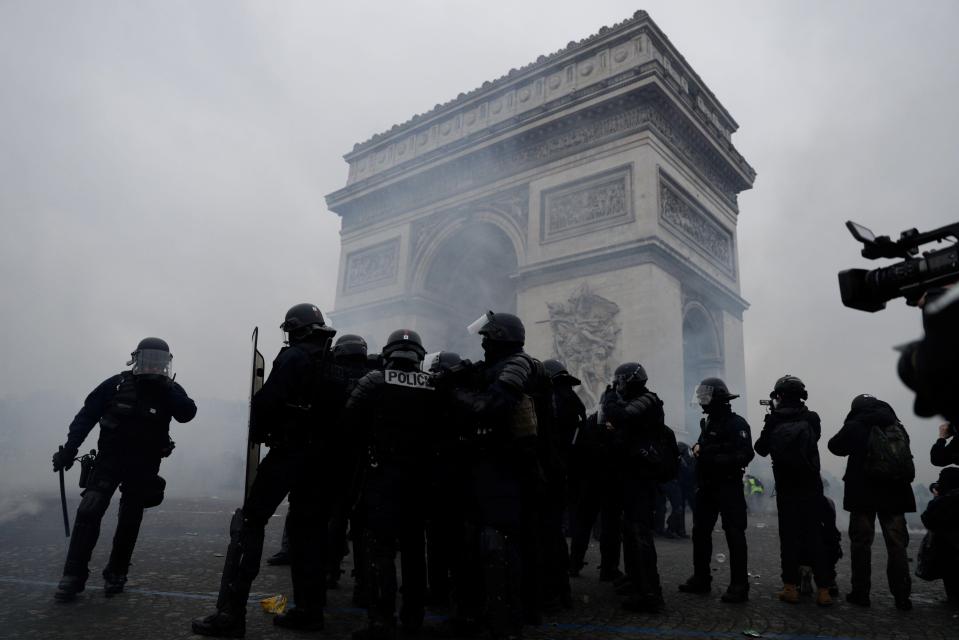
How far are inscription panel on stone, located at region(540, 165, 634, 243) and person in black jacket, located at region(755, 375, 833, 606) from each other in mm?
11198

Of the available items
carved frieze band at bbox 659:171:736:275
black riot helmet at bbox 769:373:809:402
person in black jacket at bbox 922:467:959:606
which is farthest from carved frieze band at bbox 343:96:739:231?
person in black jacket at bbox 922:467:959:606

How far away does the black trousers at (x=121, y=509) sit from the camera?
3965mm

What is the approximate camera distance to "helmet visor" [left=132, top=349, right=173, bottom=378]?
14.4 feet

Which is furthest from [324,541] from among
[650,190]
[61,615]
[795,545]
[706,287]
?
[706,287]

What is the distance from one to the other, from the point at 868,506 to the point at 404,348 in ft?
12.9

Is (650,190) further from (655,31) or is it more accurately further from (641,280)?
(655,31)

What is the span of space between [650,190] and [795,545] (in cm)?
1213

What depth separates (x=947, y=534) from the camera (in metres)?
4.82

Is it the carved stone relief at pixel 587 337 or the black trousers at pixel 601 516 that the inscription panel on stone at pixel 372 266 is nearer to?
the carved stone relief at pixel 587 337

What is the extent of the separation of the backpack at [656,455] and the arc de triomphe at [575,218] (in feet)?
31.8

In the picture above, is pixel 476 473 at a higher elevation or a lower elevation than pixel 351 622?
higher

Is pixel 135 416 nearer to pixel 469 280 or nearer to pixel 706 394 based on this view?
pixel 706 394

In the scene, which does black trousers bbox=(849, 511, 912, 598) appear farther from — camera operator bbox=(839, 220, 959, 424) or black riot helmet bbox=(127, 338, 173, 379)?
black riot helmet bbox=(127, 338, 173, 379)

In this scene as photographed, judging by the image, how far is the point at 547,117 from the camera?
58.0ft
